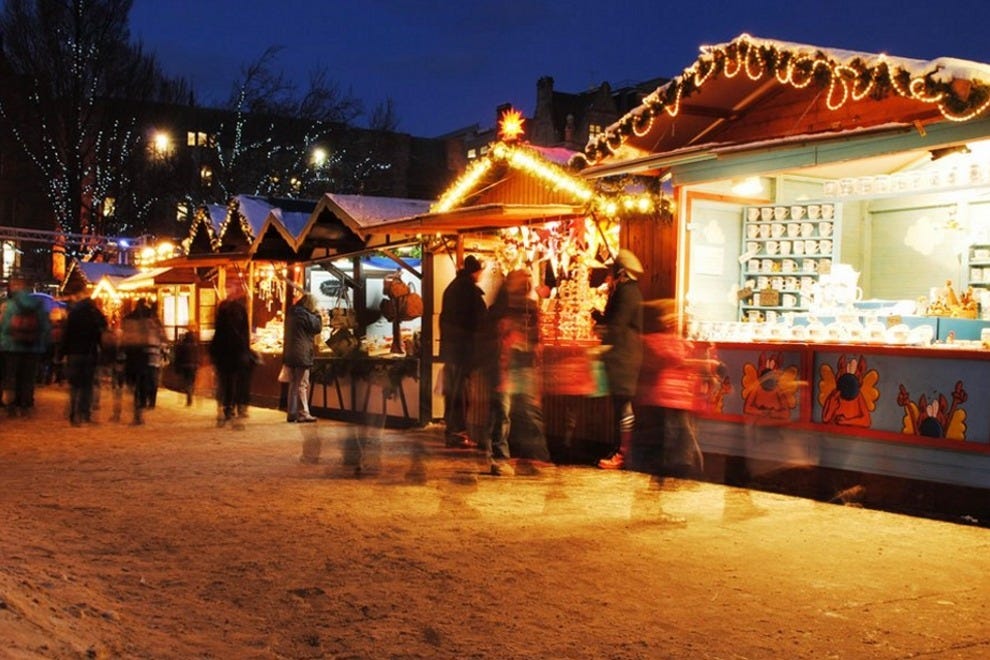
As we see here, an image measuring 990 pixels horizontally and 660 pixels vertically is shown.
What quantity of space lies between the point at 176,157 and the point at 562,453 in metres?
37.1

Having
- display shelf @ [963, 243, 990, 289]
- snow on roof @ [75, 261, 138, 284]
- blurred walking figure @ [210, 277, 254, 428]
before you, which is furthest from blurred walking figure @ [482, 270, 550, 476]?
snow on roof @ [75, 261, 138, 284]

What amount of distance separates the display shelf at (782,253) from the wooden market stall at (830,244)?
0.7 inches

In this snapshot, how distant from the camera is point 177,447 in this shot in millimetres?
12516

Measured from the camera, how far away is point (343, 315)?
1831 cm

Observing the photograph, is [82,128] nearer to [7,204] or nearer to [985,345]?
[7,204]

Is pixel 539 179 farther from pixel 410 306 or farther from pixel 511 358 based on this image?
pixel 511 358

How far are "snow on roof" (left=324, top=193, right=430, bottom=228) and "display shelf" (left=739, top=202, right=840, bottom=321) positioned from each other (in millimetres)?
5292

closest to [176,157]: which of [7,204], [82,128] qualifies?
[82,128]

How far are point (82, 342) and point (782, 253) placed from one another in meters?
9.28

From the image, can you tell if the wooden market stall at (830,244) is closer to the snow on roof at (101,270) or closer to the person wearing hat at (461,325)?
the person wearing hat at (461,325)

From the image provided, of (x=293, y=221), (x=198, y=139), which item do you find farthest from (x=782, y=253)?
(x=198, y=139)

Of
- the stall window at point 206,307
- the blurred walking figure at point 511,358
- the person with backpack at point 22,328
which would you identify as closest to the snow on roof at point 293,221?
the person with backpack at point 22,328

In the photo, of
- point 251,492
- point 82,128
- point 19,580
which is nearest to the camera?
point 19,580

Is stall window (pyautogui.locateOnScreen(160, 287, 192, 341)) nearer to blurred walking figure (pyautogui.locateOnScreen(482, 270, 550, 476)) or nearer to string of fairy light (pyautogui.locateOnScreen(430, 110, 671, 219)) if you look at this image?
string of fairy light (pyautogui.locateOnScreen(430, 110, 671, 219))
